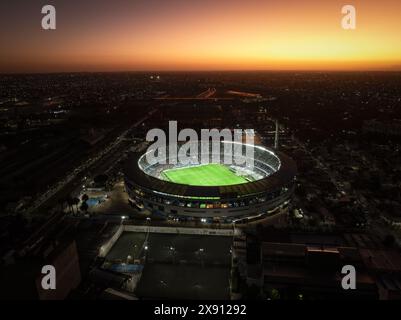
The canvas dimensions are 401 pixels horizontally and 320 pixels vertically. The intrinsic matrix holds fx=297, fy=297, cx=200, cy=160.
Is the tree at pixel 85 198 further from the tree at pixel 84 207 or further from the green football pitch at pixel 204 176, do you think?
the green football pitch at pixel 204 176

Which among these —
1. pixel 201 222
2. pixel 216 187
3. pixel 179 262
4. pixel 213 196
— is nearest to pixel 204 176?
pixel 216 187

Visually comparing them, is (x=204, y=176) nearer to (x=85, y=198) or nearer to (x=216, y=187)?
(x=216, y=187)

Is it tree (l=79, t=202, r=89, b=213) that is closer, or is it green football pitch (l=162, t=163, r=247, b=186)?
tree (l=79, t=202, r=89, b=213)

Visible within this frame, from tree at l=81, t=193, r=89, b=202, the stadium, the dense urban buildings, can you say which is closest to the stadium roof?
the stadium

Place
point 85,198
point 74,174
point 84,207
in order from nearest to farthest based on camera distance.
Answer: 1. point 84,207
2. point 85,198
3. point 74,174

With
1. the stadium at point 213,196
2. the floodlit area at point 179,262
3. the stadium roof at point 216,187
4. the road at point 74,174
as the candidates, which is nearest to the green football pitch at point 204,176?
the stadium at point 213,196

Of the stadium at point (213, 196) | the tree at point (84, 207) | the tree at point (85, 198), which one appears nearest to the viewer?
the stadium at point (213, 196)

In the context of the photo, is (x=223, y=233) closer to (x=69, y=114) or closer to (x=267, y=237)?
(x=267, y=237)

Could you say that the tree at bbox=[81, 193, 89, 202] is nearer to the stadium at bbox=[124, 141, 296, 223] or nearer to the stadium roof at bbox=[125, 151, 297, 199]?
the stadium at bbox=[124, 141, 296, 223]
